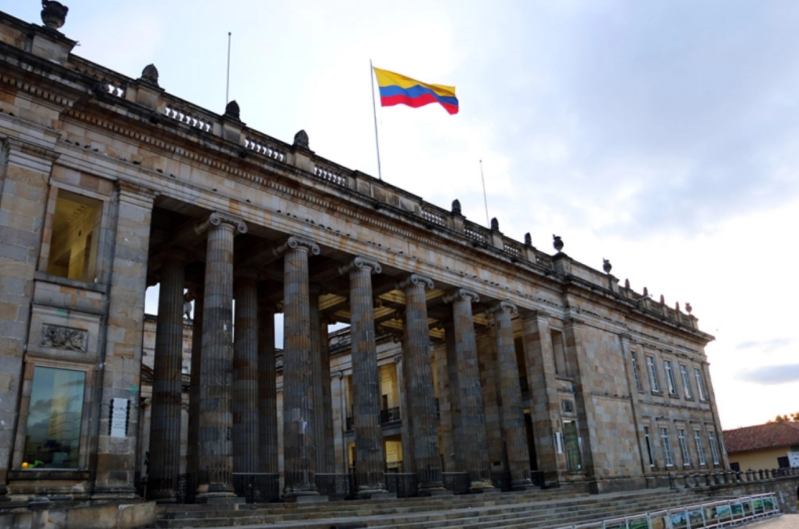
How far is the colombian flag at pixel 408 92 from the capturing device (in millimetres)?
25469

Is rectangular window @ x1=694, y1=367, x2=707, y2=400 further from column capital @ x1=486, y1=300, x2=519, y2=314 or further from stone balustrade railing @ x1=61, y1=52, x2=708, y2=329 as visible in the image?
column capital @ x1=486, y1=300, x2=519, y2=314

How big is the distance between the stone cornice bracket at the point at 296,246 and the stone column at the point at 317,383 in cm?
314

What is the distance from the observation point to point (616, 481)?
2948cm

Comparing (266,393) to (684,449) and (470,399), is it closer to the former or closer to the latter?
(470,399)

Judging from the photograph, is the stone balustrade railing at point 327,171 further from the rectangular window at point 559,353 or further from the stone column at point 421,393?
the rectangular window at point 559,353

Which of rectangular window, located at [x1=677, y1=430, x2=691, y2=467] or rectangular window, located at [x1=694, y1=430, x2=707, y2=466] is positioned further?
rectangular window, located at [x1=694, y1=430, x2=707, y2=466]

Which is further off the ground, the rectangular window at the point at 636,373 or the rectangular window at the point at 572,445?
the rectangular window at the point at 636,373

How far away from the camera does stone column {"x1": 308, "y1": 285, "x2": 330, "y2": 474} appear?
22.2m

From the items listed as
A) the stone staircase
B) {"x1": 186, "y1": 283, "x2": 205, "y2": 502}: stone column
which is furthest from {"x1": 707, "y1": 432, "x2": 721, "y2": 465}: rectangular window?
{"x1": 186, "y1": 283, "x2": 205, "y2": 502}: stone column

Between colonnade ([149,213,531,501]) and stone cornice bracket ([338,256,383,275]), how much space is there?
0.12ft

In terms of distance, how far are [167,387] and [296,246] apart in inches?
221

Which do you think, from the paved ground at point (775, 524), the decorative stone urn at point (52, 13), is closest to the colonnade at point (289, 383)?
the decorative stone urn at point (52, 13)

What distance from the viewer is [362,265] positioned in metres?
22.0

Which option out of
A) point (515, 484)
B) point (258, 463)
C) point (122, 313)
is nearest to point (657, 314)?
point (515, 484)
